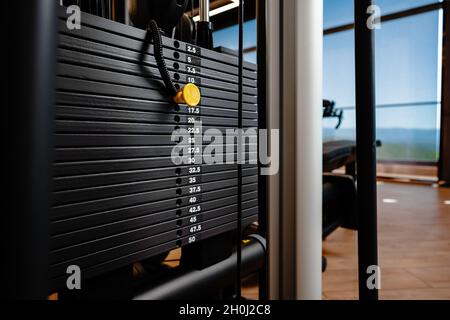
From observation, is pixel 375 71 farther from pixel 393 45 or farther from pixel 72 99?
pixel 393 45

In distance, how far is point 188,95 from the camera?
0.47 m

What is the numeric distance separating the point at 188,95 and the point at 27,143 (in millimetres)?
294

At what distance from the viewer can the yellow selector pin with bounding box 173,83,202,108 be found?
0.47 meters

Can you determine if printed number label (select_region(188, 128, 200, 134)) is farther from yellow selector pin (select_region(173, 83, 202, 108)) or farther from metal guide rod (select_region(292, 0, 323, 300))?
metal guide rod (select_region(292, 0, 323, 300))

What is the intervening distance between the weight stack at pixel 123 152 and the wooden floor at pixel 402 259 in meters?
0.34

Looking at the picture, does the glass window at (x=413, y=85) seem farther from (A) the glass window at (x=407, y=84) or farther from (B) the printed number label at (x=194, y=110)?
(B) the printed number label at (x=194, y=110)

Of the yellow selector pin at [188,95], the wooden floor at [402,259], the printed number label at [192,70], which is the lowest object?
the wooden floor at [402,259]

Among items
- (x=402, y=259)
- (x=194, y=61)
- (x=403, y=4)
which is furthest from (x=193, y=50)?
(x=403, y=4)

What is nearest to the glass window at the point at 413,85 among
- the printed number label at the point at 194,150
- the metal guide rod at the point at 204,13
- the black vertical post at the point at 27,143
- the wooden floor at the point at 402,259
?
the wooden floor at the point at 402,259

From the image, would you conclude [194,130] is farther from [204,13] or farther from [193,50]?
[204,13]

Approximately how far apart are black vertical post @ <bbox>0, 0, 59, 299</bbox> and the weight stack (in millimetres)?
170

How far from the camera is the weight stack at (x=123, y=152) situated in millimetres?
372

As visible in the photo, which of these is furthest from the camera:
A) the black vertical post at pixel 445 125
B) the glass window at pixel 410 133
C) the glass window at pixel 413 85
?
the glass window at pixel 410 133

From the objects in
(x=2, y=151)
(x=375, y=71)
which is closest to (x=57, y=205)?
(x=2, y=151)
